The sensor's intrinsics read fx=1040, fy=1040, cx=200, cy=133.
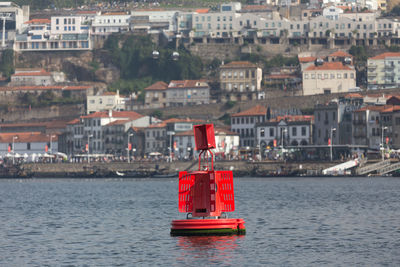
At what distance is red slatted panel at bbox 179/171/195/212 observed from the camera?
135 feet

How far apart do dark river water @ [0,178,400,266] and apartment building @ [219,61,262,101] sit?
2658 inches

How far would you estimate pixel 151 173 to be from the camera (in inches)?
4599

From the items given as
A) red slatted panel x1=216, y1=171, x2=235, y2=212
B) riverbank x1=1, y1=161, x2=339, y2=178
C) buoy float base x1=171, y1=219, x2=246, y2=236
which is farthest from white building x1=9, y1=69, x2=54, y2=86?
buoy float base x1=171, y1=219, x2=246, y2=236

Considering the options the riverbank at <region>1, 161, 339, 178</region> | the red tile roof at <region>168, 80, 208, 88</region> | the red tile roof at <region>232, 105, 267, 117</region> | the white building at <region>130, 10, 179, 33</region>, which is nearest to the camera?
the riverbank at <region>1, 161, 339, 178</region>

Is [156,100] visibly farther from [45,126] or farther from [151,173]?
[151,173]

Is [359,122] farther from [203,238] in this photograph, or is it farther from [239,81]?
[203,238]

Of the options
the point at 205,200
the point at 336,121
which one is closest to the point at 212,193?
the point at 205,200

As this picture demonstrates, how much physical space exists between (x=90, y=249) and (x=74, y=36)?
12613 cm

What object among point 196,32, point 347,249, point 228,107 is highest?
point 196,32

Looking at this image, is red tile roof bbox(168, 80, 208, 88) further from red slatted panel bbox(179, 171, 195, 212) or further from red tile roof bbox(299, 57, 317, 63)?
red slatted panel bbox(179, 171, 195, 212)

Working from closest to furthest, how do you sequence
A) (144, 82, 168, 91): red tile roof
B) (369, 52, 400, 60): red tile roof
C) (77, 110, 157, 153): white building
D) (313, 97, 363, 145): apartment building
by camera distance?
(313, 97, 363, 145): apartment building, (77, 110, 157, 153): white building, (369, 52, 400, 60): red tile roof, (144, 82, 168, 91): red tile roof

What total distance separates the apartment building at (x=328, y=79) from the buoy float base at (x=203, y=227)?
102731mm

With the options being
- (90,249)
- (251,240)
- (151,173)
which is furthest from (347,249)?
(151,173)

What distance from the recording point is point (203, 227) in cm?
3978
